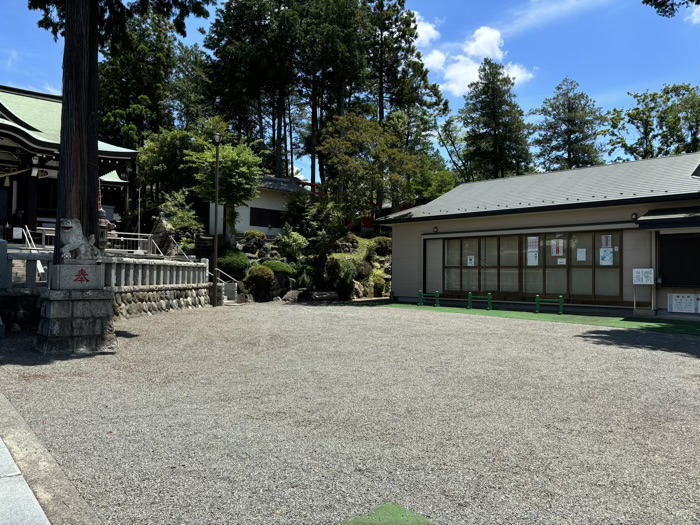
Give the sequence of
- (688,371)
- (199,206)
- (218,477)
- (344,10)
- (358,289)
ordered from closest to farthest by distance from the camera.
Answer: (218,477), (688,371), (358,289), (199,206), (344,10)

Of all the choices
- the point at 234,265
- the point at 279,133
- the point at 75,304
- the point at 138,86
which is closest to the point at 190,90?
the point at 138,86

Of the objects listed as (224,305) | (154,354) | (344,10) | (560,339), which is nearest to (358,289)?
(224,305)

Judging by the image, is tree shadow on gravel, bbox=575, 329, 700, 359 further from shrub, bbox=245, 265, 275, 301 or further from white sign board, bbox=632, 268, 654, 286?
shrub, bbox=245, 265, 275, 301

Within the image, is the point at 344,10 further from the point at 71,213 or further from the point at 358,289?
the point at 71,213

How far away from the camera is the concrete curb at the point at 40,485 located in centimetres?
286

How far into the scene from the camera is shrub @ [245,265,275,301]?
71.1ft

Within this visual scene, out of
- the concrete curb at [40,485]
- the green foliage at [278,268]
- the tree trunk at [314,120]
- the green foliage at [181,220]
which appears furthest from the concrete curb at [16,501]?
the tree trunk at [314,120]

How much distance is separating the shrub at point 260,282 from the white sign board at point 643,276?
1384 centimetres

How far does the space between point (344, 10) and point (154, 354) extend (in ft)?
107

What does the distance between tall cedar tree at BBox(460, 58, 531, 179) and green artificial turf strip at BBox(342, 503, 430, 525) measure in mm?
39593

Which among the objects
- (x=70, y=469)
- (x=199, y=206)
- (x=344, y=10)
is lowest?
(x=70, y=469)

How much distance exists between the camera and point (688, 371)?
7.05m

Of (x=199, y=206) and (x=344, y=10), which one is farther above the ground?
(x=344, y=10)

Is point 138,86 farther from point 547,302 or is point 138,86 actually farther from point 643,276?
point 643,276
